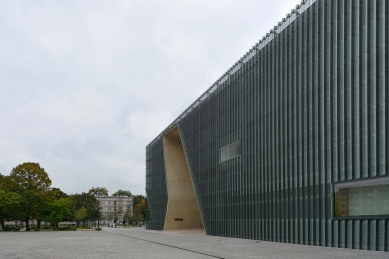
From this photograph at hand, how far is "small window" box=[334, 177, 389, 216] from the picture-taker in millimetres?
20391

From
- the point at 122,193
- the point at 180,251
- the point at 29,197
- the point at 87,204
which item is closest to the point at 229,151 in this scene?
the point at 180,251

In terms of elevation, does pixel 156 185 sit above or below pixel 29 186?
above

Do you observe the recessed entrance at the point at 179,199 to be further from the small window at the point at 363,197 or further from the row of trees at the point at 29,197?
the small window at the point at 363,197

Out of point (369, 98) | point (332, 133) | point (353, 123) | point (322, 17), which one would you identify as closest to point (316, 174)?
point (332, 133)

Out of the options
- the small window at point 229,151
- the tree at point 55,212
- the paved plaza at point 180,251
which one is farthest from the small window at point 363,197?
the tree at point 55,212

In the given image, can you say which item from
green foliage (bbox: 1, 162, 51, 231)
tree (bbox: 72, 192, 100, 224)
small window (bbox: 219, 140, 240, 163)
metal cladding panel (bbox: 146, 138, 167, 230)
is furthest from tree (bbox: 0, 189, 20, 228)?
tree (bbox: 72, 192, 100, 224)

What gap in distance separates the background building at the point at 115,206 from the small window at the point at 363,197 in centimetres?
15601

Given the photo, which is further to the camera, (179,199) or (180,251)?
(179,199)

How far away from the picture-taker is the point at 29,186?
70.9 m

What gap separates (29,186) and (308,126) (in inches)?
2267

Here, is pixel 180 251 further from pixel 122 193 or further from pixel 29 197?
pixel 122 193

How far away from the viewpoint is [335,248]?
2242cm

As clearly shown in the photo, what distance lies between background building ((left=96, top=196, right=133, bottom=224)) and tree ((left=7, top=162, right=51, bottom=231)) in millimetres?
100839

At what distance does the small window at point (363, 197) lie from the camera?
2039 cm
